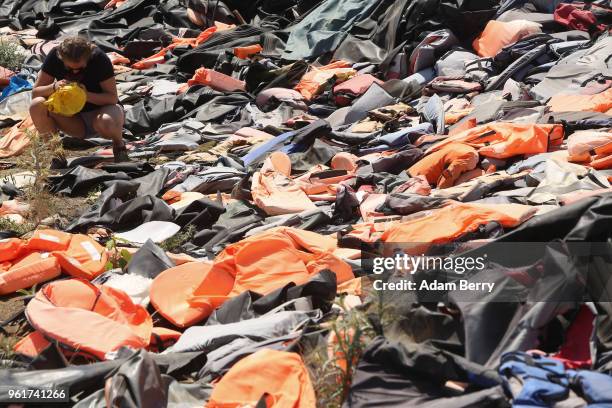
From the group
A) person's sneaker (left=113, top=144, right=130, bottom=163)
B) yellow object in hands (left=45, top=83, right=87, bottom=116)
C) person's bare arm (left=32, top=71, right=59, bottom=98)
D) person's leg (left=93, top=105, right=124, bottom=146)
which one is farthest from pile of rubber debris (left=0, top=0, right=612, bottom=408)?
person's bare arm (left=32, top=71, right=59, bottom=98)

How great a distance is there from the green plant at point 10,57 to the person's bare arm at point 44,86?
3.21 metres

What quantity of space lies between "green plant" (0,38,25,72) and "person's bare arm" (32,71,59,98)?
126 inches

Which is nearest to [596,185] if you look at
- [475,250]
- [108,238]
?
[475,250]

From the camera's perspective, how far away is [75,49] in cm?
615

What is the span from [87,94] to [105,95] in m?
0.14

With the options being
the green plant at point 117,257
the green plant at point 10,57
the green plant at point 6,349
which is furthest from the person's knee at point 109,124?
the green plant at point 10,57

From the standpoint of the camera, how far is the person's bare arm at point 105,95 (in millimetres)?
6461

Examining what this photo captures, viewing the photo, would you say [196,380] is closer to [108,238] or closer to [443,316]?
[443,316]

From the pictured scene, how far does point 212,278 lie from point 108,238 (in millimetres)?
1126

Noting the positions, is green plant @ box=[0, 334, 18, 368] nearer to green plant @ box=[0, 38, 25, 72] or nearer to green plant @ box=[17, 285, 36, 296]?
green plant @ box=[17, 285, 36, 296]

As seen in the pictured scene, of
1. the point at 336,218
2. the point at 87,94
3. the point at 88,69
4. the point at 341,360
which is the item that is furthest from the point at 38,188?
the point at 341,360

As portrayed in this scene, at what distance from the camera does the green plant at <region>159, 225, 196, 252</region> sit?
4.82 meters

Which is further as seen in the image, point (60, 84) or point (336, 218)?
point (60, 84)

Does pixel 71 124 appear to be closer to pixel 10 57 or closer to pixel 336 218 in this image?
pixel 336 218
